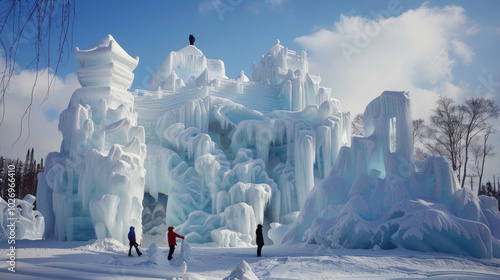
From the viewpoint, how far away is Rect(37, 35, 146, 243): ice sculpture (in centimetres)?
1667

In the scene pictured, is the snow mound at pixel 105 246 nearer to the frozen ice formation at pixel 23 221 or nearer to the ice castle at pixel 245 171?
the ice castle at pixel 245 171

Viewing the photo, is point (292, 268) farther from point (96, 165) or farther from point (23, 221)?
point (23, 221)

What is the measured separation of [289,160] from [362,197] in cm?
934

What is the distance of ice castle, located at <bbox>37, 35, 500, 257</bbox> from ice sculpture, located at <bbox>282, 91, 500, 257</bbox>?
0.13 ft

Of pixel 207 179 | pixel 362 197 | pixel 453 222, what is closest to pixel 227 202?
pixel 207 179

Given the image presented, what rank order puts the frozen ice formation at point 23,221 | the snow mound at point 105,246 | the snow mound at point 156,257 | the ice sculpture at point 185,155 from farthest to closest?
1. the frozen ice formation at point 23,221
2. the ice sculpture at point 185,155
3. the snow mound at point 105,246
4. the snow mound at point 156,257

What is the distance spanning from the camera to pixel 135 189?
57.8ft

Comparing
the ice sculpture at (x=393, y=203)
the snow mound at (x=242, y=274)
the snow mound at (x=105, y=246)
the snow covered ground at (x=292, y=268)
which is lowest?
the snow mound at (x=105, y=246)

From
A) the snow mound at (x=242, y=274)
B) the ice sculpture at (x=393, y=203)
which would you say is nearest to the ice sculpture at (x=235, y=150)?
the ice sculpture at (x=393, y=203)

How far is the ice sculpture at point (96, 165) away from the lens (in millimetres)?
16672

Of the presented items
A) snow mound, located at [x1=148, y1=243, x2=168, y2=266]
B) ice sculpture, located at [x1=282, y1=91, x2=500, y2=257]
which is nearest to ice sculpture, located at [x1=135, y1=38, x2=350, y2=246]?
ice sculpture, located at [x1=282, y1=91, x2=500, y2=257]

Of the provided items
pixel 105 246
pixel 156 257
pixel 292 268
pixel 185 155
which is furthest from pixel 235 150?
pixel 292 268

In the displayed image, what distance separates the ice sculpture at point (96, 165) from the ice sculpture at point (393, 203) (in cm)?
725

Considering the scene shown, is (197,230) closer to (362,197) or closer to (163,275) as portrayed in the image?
(362,197)
